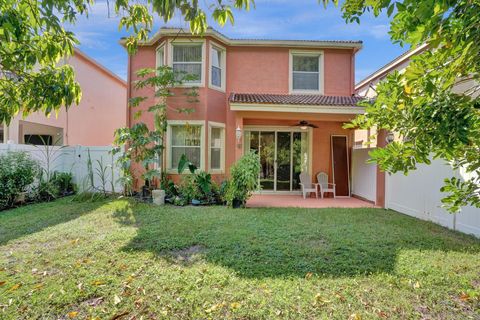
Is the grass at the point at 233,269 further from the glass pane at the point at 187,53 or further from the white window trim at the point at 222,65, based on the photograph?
the glass pane at the point at 187,53

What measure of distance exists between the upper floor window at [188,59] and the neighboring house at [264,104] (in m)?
0.04

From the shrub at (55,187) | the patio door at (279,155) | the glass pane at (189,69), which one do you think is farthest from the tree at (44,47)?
the patio door at (279,155)

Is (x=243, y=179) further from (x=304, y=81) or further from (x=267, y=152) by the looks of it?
(x=304, y=81)

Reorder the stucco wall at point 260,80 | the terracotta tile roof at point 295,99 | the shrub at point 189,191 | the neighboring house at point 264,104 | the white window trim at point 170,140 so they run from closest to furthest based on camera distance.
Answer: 1. the shrub at point 189,191
2. the terracotta tile roof at point 295,99
3. the neighboring house at point 264,104
4. the white window trim at point 170,140
5. the stucco wall at point 260,80

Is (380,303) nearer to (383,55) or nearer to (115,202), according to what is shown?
(115,202)

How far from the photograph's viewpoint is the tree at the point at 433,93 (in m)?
1.71

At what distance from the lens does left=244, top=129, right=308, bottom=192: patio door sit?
12992 millimetres

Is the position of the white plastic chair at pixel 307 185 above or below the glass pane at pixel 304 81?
below

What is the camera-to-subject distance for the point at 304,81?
12750mm

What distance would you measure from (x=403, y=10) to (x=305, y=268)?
3.91 meters

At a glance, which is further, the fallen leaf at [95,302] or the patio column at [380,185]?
the patio column at [380,185]

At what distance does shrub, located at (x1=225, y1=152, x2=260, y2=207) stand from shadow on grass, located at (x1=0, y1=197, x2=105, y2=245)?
4470mm

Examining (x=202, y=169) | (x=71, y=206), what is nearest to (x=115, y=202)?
(x=71, y=206)

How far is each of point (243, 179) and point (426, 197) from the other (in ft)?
17.8
